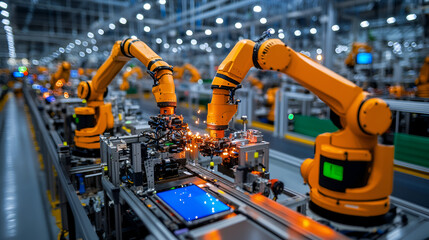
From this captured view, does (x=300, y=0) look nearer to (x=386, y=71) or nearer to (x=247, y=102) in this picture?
(x=386, y=71)

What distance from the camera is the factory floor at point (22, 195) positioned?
15.4 ft

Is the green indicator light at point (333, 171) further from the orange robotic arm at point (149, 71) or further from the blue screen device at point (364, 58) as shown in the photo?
the blue screen device at point (364, 58)

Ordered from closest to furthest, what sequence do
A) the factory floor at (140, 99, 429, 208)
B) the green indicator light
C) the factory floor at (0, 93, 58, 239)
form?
the green indicator light → the factory floor at (140, 99, 429, 208) → the factory floor at (0, 93, 58, 239)

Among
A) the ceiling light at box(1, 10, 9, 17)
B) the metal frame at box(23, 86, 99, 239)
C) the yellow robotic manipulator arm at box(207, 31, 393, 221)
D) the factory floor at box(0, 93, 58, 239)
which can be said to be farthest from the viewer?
the ceiling light at box(1, 10, 9, 17)

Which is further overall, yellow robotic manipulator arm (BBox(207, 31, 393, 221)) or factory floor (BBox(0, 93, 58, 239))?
factory floor (BBox(0, 93, 58, 239))

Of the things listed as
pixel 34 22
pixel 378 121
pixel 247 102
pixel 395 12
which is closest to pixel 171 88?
pixel 378 121

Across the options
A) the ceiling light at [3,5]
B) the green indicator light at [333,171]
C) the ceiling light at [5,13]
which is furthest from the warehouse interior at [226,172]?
the ceiling light at [5,13]

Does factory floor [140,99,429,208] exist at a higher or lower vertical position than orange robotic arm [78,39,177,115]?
lower

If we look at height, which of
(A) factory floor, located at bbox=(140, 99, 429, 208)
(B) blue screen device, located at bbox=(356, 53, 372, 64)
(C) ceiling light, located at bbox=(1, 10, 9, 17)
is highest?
(C) ceiling light, located at bbox=(1, 10, 9, 17)

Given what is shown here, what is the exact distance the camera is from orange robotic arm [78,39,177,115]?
3688 mm

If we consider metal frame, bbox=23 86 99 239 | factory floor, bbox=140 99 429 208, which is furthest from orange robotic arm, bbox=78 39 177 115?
metal frame, bbox=23 86 99 239

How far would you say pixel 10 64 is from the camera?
3275cm

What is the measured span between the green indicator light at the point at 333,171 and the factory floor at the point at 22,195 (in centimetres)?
443

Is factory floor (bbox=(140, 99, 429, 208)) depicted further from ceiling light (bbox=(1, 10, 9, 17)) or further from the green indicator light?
ceiling light (bbox=(1, 10, 9, 17))
